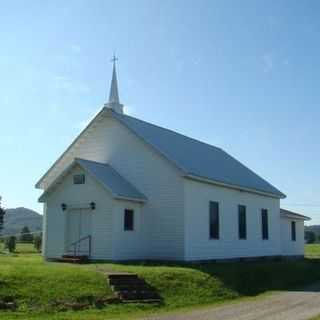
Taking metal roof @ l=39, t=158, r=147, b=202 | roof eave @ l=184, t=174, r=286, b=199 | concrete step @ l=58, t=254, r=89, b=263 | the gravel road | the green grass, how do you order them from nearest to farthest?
the gravel road
concrete step @ l=58, t=254, r=89, b=263
metal roof @ l=39, t=158, r=147, b=202
roof eave @ l=184, t=174, r=286, b=199
the green grass

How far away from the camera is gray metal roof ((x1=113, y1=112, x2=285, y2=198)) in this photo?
28.9 meters

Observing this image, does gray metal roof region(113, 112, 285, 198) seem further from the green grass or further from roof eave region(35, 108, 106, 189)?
the green grass

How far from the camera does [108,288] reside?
18.4 metres

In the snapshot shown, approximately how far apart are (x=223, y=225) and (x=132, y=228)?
580 centimetres

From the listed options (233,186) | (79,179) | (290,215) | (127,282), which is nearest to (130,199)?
(79,179)

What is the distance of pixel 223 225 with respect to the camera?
30.6m

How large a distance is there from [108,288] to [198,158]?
1546 centimetres

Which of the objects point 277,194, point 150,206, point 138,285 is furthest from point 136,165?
point 277,194

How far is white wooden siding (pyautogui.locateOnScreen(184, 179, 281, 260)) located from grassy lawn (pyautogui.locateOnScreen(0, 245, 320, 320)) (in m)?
2.18

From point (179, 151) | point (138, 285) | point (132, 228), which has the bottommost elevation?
point (138, 285)

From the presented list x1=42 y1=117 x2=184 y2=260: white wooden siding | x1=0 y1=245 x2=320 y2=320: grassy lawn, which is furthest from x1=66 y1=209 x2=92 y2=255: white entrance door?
x1=0 y1=245 x2=320 y2=320: grassy lawn

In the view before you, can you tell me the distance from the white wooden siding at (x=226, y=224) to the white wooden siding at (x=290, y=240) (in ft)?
10.3

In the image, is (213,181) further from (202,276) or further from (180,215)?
(202,276)

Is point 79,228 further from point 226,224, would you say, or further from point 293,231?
point 293,231
